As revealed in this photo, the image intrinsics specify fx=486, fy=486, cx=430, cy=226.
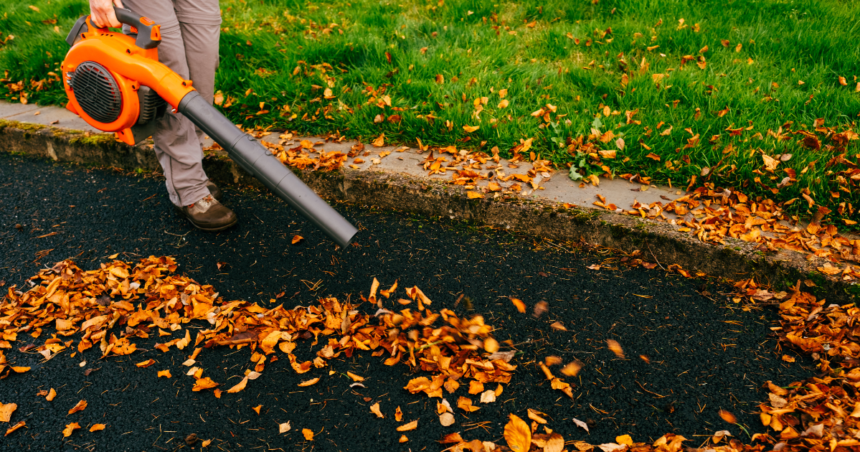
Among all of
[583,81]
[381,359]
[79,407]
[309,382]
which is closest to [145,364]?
[79,407]

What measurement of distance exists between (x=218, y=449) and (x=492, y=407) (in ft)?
3.02

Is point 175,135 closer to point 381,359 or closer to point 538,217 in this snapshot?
point 381,359

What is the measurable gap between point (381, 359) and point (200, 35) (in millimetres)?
1880

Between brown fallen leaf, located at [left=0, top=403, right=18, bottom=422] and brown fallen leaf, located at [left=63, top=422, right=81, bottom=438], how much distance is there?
0.76 ft

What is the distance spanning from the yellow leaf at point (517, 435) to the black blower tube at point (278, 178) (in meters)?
0.82

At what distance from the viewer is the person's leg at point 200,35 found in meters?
2.42

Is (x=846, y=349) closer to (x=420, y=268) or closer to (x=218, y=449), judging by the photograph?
(x=420, y=268)

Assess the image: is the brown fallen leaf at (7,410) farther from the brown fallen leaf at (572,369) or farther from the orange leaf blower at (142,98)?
the brown fallen leaf at (572,369)

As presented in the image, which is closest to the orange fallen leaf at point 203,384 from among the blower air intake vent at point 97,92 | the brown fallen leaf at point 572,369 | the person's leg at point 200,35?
the blower air intake vent at point 97,92

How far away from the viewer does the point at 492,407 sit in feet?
5.60

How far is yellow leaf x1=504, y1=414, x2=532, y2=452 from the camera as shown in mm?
1566

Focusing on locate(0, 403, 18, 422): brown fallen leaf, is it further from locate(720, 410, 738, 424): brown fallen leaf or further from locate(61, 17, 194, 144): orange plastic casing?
locate(720, 410, 738, 424): brown fallen leaf

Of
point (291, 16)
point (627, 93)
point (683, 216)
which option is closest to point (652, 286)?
point (683, 216)

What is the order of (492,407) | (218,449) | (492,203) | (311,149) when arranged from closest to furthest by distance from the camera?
(218,449), (492,407), (492,203), (311,149)
